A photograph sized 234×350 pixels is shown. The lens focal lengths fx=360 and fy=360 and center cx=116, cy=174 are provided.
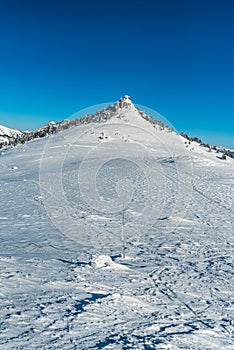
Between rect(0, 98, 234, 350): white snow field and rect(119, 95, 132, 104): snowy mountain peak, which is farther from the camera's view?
rect(119, 95, 132, 104): snowy mountain peak

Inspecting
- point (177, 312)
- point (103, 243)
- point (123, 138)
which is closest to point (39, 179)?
point (103, 243)

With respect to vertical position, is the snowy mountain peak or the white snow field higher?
the snowy mountain peak

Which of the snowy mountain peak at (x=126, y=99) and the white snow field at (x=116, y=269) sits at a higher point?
the snowy mountain peak at (x=126, y=99)

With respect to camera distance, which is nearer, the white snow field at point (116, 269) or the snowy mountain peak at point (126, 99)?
the white snow field at point (116, 269)

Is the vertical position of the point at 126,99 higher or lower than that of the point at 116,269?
higher

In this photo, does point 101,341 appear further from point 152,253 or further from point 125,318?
point 152,253

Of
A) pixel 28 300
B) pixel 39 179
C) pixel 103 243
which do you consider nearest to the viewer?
pixel 28 300

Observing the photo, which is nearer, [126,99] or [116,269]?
[116,269]

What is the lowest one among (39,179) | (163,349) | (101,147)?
(163,349)
